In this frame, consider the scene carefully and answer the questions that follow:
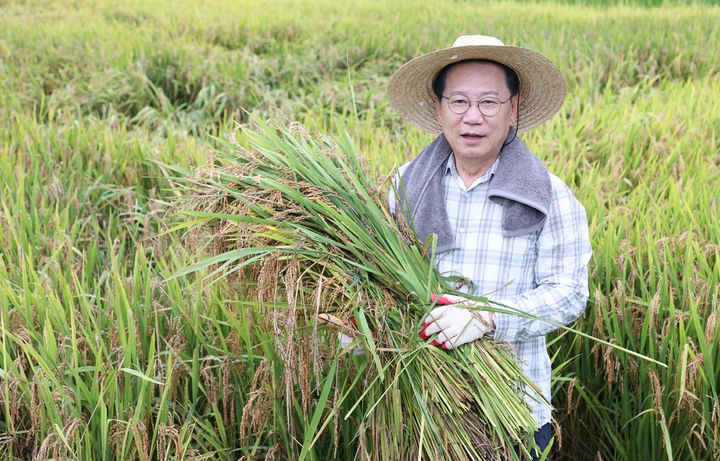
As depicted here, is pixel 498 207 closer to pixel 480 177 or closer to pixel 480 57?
pixel 480 177

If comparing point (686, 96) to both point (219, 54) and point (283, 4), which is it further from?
point (283, 4)

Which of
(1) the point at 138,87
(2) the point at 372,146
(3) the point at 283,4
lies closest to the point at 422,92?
(2) the point at 372,146

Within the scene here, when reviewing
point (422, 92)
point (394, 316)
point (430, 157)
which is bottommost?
point (394, 316)

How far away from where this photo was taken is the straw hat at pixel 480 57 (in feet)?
4.88

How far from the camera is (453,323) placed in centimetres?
134

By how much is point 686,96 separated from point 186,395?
12.2 ft

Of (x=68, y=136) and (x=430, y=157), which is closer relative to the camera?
(x=430, y=157)

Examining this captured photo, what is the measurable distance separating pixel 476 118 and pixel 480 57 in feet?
0.51

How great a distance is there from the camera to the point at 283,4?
741 centimetres

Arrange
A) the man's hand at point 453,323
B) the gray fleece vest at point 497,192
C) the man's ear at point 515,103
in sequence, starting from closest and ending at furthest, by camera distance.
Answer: the man's hand at point 453,323
the gray fleece vest at point 497,192
the man's ear at point 515,103

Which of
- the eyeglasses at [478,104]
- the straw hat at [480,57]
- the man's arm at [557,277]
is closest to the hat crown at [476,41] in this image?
the straw hat at [480,57]

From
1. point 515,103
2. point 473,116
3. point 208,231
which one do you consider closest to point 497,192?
point 473,116

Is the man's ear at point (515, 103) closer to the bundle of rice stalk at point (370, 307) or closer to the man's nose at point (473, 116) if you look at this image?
the man's nose at point (473, 116)

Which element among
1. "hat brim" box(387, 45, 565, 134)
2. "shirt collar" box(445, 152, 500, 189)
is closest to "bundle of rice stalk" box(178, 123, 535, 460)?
"shirt collar" box(445, 152, 500, 189)
